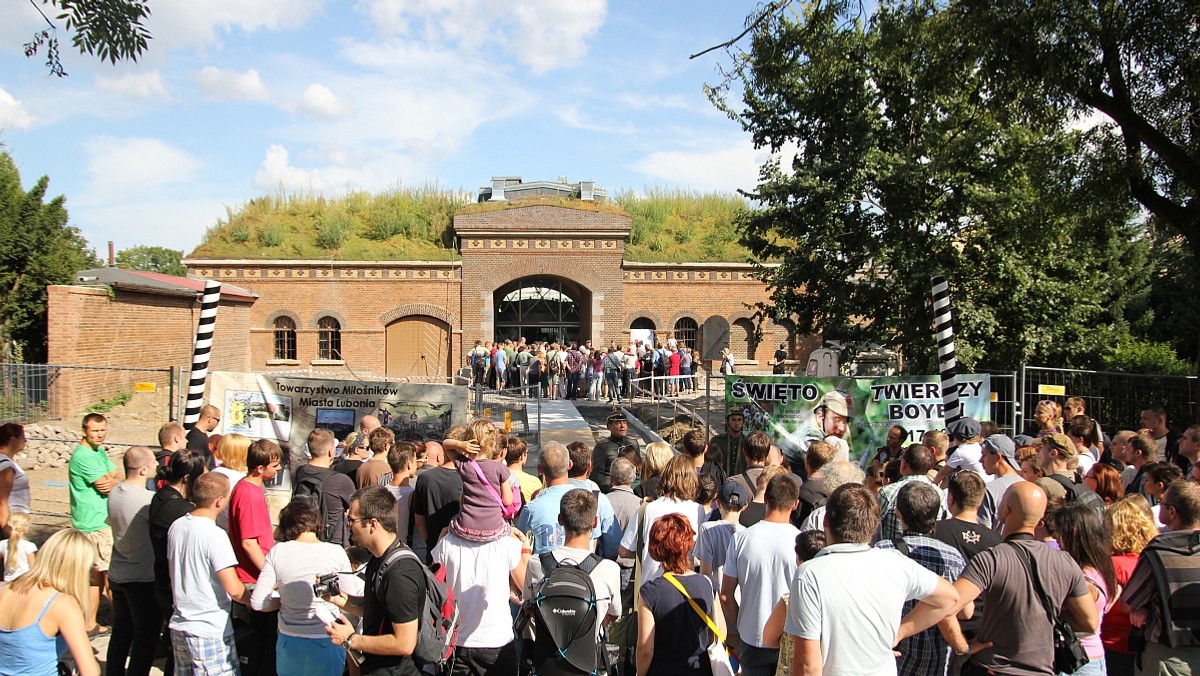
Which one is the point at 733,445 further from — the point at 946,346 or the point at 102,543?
the point at 102,543

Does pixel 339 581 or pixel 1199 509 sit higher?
pixel 1199 509

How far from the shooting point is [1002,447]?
7.14 m

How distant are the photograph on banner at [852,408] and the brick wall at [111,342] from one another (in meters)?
10.8

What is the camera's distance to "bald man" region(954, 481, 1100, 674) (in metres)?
3.97

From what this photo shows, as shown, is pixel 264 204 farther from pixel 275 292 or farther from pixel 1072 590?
pixel 1072 590

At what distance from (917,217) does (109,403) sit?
645 inches

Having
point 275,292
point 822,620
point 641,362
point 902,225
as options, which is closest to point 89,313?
point 275,292

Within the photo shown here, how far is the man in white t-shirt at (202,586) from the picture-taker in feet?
15.4

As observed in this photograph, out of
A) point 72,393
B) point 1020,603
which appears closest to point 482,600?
point 1020,603

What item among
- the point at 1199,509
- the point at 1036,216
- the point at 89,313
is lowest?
the point at 1199,509

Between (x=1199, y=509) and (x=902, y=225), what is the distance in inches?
493

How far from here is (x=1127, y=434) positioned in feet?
25.0

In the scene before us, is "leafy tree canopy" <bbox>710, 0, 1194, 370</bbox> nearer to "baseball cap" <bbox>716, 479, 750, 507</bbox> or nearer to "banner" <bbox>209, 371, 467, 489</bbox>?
"banner" <bbox>209, 371, 467, 489</bbox>

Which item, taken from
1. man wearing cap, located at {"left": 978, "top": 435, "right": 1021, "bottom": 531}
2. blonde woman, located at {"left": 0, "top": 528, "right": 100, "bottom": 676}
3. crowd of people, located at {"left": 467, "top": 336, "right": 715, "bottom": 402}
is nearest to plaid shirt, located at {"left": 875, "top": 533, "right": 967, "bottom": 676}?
man wearing cap, located at {"left": 978, "top": 435, "right": 1021, "bottom": 531}
